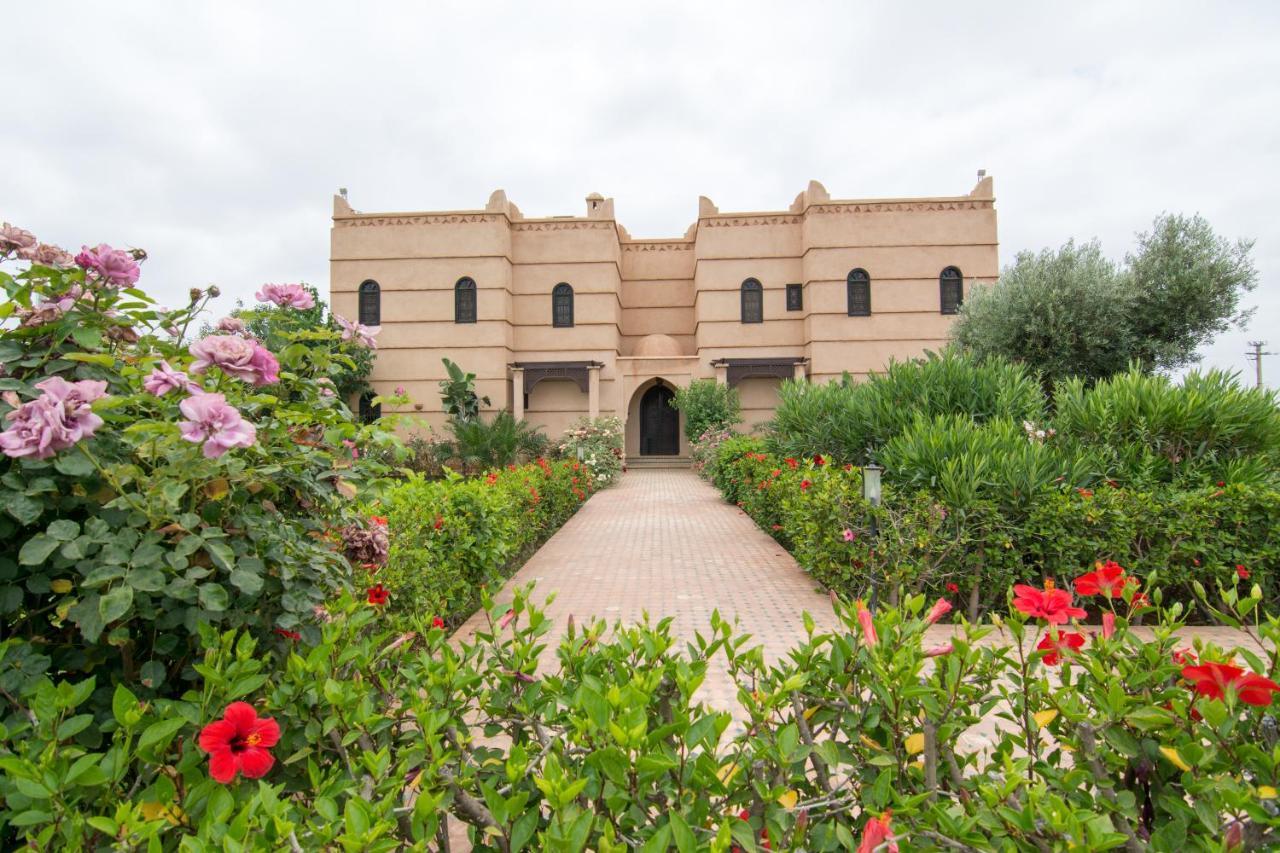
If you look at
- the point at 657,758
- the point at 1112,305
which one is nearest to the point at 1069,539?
the point at 657,758

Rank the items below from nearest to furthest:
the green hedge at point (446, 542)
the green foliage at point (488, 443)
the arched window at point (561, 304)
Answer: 1. the green hedge at point (446, 542)
2. the green foliage at point (488, 443)
3. the arched window at point (561, 304)

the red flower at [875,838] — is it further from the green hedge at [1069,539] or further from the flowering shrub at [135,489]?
the green hedge at [1069,539]

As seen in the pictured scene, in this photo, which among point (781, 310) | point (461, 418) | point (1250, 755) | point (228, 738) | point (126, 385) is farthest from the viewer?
point (781, 310)

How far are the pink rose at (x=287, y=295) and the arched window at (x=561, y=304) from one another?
21.9 m

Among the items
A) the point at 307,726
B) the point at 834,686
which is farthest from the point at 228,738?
the point at 834,686

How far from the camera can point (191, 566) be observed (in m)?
1.70

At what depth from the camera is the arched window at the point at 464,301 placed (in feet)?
76.5

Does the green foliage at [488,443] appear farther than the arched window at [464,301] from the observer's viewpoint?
No

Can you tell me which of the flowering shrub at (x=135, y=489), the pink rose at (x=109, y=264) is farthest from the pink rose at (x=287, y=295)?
the pink rose at (x=109, y=264)

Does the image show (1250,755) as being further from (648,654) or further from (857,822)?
(648,654)

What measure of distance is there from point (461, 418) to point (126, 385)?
21021mm

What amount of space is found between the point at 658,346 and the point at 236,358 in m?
23.9

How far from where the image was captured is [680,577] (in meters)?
7.57

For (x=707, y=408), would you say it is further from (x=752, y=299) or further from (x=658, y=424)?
(x=752, y=299)
